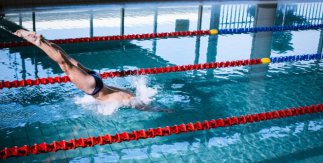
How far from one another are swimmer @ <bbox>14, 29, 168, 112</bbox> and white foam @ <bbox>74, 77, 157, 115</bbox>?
0.19 ft

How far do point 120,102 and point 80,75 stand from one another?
33.0 inches

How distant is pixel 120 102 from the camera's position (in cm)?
498

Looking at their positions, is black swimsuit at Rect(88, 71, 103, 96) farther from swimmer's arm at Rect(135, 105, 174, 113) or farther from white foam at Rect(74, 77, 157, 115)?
swimmer's arm at Rect(135, 105, 174, 113)

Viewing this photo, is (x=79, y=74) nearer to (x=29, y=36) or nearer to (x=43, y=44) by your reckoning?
(x=43, y=44)

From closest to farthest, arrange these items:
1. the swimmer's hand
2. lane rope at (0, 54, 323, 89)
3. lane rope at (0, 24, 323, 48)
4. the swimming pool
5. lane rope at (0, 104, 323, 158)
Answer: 1. lane rope at (0, 104, 323, 158)
2. the swimmer's hand
3. the swimming pool
4. lane rope at (0, 54, 323, 89)
5. lane rope at (0, 24, 323, 48)

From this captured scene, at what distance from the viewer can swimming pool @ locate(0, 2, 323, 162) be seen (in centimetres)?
436

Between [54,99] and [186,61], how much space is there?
2.72m

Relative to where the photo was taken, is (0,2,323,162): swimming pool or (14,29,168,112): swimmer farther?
(0,2,323,162): swimming pool

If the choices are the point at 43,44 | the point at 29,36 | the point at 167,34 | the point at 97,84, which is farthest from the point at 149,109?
the point at 167,34

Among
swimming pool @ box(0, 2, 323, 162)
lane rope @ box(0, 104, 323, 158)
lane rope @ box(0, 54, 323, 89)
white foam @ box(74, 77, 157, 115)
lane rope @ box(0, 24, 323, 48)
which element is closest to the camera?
lane rope @ box(0, 104, 323, 158)

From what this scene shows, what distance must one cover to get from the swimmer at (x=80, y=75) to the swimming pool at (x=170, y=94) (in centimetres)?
23

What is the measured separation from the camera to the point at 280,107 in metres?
5.48

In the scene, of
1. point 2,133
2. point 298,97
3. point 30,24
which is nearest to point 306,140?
point 298,97

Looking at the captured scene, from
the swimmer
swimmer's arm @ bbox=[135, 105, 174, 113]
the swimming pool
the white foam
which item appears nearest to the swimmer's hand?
the swimmer
